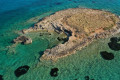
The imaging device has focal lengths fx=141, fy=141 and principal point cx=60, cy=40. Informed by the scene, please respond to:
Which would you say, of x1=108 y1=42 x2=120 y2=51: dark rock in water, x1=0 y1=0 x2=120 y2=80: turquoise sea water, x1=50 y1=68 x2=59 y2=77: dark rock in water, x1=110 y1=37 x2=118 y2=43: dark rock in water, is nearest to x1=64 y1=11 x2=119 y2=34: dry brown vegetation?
x1=110 y1=37 x2=118 y2=43: dark rock in water

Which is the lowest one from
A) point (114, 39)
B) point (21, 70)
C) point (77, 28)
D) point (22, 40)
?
point (21, 70)

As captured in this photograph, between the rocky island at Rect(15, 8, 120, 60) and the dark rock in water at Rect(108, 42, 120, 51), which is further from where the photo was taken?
the dark rock in water at Rect(108, 42, 120, 51)

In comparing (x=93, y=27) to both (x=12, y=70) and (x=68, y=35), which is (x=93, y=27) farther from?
(x=12, y=70)

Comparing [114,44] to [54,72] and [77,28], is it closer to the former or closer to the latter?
[77,28]

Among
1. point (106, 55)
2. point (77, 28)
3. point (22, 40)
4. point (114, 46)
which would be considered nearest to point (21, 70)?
point (22, 40)

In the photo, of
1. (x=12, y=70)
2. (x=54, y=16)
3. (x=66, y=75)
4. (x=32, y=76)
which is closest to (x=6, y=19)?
(x=54, y=16)

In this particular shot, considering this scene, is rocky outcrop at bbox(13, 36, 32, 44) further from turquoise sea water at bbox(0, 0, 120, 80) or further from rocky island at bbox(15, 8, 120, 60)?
turquoise sea water at bbox(0, 0, 120, 80)

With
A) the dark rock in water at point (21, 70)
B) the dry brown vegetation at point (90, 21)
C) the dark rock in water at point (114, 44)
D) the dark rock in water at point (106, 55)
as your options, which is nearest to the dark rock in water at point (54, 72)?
the dark rock in water at point (21, 70)

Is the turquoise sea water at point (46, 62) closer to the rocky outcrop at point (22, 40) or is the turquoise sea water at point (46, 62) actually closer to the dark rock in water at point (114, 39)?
the dark rock in water at point (114, 39)
